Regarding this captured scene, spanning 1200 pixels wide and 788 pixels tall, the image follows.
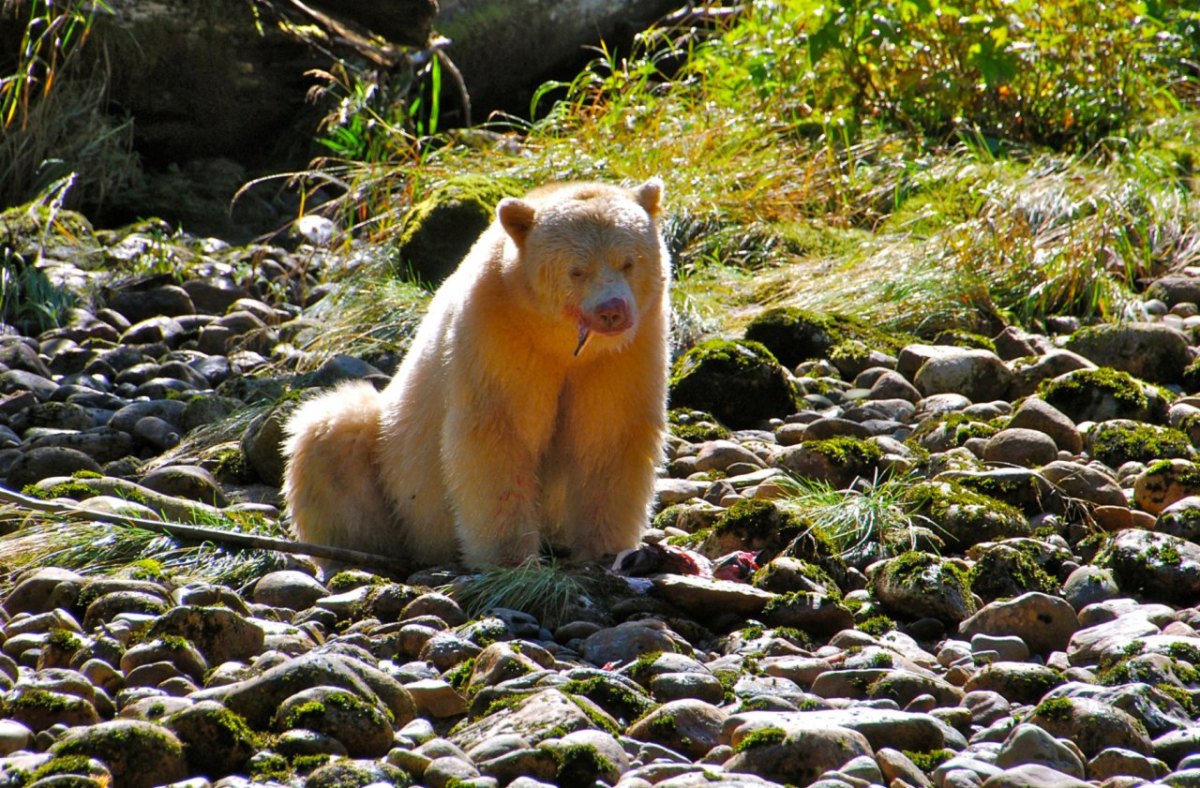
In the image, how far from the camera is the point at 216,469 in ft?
22.1

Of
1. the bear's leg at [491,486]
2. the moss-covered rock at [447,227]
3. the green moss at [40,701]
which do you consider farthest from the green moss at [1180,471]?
the moss-covered rock at [447,227]

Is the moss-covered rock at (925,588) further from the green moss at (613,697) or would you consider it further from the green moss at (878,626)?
the green moss at (613,697)

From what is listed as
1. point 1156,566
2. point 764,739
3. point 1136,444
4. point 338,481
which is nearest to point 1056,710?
point 764,739

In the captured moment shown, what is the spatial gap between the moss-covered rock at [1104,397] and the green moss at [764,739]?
3.86 m

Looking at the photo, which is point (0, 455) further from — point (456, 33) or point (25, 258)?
point (456, 33)

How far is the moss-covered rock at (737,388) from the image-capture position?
698 cm

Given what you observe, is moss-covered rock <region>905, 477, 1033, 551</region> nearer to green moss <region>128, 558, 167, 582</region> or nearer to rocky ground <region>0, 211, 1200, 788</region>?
rocky ground <region>0, 211, 1200, 788</region>

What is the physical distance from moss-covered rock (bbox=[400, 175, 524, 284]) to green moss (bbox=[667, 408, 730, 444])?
8.41 feet

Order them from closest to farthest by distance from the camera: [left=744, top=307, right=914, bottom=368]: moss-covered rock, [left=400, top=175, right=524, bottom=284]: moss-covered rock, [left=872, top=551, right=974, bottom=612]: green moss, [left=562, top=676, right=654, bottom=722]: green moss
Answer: [left=562, top=676, right=654, bottom=722]: green moss → [left=872, top=551, right=974, bottom=612]: green moss → [left=744, top=307, right=914, bottom=368]: moss-covered rock → [left=400, top=175, right=524, bottom=284]: moss-covered rock

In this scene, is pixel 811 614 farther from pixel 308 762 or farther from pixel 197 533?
pixel 197 533

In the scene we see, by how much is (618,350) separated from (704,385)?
2180 millimetres

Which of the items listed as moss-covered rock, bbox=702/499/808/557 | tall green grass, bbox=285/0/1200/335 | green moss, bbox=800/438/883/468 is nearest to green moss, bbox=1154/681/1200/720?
moss-covered rock, bbox=702/499/808/557

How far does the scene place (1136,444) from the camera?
589cm

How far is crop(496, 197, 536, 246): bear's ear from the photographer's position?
4875 mm
